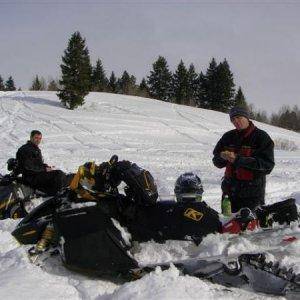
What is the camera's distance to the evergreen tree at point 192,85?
59.5 m

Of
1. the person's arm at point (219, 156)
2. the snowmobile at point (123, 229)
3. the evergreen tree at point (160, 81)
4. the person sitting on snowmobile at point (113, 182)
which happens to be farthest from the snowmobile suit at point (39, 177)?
the evergreen tree at point (160, 81)

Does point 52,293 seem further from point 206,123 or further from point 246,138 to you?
point 206,123

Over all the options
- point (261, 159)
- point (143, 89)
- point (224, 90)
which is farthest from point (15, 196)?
point (143, 89)

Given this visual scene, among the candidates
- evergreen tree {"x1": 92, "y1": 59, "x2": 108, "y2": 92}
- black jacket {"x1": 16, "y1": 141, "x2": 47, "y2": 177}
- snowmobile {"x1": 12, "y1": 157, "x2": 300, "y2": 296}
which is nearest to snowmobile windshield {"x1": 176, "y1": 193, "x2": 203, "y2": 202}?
snowmobile {"x1": 12, "y1": 157, "x2": 300, "y2": 296}

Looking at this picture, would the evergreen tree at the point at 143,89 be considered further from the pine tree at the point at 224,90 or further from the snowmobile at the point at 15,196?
the snowmobile at the point at 15,196

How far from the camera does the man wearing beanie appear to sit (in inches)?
188

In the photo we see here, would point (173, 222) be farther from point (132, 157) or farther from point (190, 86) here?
point (190, 86)

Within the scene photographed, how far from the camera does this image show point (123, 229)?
4.24m

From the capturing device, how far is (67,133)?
2186 centimetres

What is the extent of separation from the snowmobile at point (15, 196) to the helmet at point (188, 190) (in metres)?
3.63

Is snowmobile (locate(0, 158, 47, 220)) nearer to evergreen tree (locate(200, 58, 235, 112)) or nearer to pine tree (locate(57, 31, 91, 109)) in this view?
pine tree (locate(57, 31, 91, 109))

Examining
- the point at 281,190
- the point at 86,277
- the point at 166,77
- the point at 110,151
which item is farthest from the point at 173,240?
the point at 166,77

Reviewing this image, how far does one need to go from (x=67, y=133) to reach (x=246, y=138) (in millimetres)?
17535

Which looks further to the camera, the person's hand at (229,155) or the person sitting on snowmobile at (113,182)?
the person's hand at (229,155)
